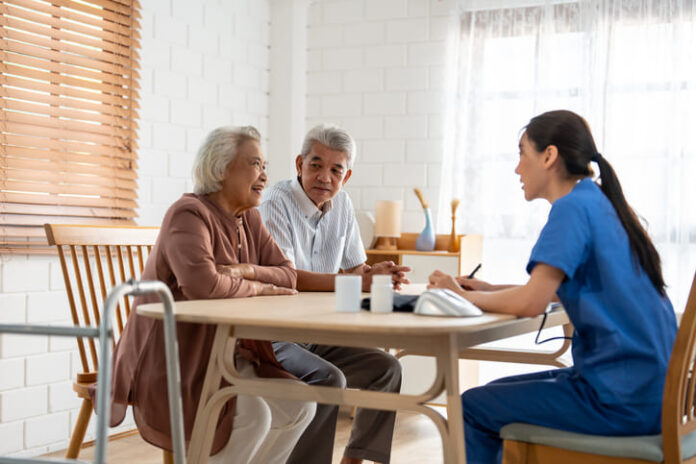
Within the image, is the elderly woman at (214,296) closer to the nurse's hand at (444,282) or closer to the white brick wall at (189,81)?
the nurse's hand at (444,282)

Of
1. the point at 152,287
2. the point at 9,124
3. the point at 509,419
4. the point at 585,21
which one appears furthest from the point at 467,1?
the point at 152,287

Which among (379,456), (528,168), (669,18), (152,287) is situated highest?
(669,18)

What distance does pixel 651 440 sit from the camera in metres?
1.83

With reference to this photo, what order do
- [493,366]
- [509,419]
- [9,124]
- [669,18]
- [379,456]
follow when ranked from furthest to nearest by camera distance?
[493,366] < [669,18] < [9,124] < [379,456] < [509,419]

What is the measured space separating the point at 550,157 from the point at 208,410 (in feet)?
3.60

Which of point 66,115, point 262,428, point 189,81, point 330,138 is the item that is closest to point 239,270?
point 262,428

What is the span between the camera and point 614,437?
186cm

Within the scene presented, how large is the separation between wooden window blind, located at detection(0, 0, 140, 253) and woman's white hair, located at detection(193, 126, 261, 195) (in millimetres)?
1311

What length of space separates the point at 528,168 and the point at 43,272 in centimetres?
225

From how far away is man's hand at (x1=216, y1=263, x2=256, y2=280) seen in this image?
2.29 metres

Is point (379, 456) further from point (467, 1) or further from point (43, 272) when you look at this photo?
point (467, 1)

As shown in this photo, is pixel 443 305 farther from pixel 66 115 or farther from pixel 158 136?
pixel 158 136

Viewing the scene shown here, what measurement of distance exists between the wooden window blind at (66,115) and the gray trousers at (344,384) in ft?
4.69

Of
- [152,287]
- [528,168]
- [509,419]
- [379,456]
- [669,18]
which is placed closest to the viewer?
[152,287]
